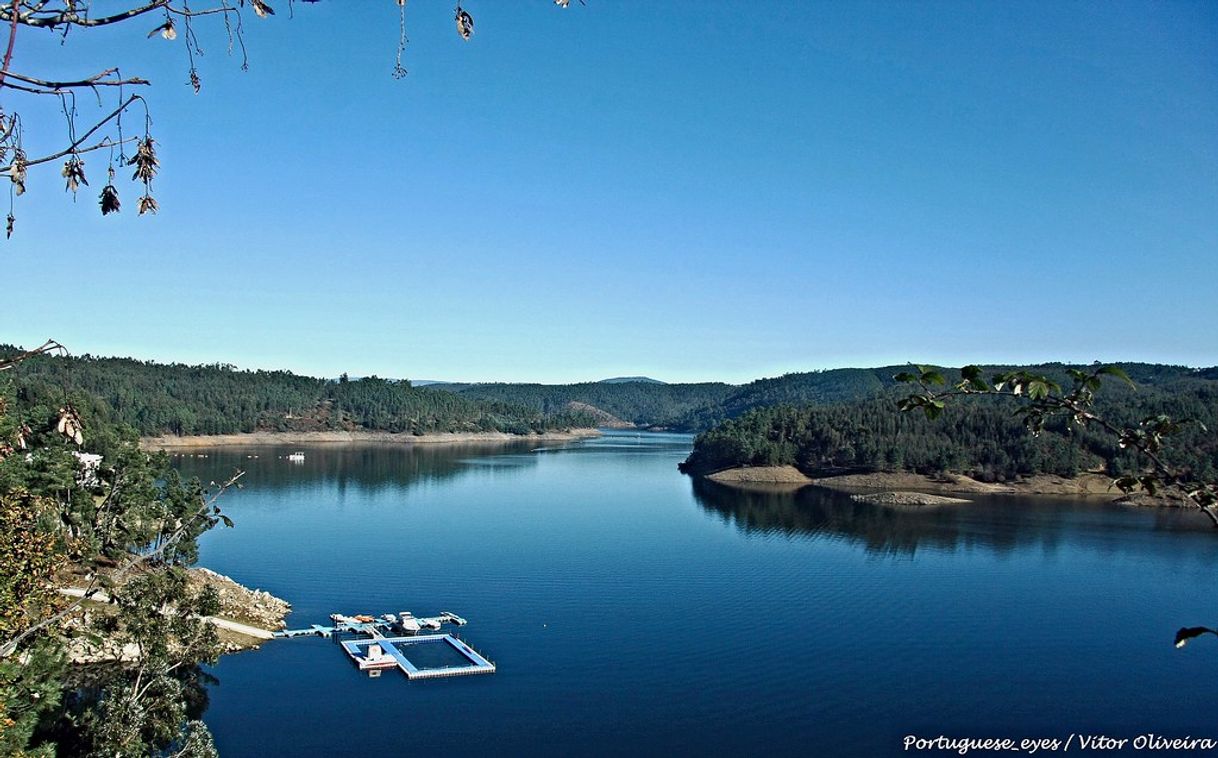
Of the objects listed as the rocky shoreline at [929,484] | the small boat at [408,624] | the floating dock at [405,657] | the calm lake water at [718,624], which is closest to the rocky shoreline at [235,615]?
the calm lake water at [718,624]

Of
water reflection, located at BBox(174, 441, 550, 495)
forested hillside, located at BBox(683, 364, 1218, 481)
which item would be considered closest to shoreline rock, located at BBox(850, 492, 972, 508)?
forested hillside, located at BBox(683, 364, 1218, 481)

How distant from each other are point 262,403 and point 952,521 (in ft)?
349

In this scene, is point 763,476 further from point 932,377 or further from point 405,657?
point 932,377

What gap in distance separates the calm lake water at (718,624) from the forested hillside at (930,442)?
18039 mm

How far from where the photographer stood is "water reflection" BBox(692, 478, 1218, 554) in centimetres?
5256

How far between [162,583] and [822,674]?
1843 cm

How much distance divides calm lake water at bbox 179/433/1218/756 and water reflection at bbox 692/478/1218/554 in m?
0.40

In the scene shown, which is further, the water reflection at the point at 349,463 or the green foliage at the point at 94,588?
the water reflection at the point at 349,463

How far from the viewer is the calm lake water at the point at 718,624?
22.9m

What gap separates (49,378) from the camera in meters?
101

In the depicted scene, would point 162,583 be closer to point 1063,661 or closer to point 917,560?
point 1063,661

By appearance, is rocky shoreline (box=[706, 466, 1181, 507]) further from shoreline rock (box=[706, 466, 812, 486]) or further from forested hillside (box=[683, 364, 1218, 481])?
forested hillside (box=[683, 364, 1218, 481])

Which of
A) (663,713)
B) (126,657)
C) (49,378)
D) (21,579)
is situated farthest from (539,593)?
(49,378)

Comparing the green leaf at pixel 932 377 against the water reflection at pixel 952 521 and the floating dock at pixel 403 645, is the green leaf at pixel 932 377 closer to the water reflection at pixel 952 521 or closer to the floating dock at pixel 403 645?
the floating dock at pixel 403 645
